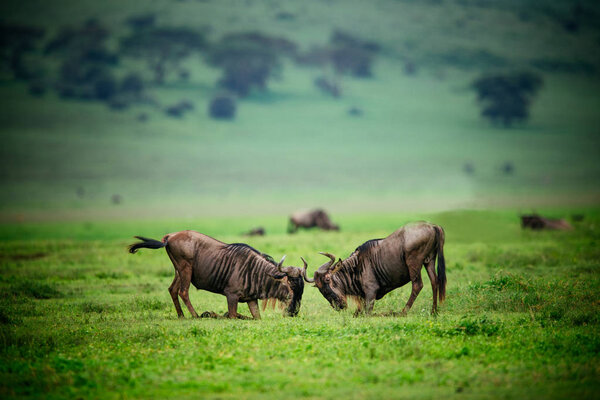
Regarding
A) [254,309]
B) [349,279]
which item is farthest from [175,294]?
[349,279]

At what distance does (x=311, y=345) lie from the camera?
1084cm

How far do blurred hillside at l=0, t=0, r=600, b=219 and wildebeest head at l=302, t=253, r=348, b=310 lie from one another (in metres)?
58.3

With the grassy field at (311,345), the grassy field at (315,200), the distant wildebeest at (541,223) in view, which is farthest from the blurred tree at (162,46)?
the grassy field at (311,345)

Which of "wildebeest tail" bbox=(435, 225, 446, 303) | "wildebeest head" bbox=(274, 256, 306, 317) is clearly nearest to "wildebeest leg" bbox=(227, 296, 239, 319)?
"wildebeest head" bbox=(274, 256, 306, 317)

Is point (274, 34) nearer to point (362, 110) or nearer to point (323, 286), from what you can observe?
point (362, 110)

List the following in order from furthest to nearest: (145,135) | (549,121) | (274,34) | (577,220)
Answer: (274,34) < (549,121) < (145,135) < (577,220)

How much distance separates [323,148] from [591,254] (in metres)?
90.8

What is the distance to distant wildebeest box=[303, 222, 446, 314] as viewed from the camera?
13.9 m

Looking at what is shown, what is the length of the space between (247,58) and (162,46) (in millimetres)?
21274

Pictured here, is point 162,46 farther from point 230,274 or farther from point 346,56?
point 230,274

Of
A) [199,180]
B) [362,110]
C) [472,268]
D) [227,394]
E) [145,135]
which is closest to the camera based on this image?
[227,394]

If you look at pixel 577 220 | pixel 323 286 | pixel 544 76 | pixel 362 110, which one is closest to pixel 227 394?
pixel 323 286

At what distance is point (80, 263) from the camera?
81.6 ft

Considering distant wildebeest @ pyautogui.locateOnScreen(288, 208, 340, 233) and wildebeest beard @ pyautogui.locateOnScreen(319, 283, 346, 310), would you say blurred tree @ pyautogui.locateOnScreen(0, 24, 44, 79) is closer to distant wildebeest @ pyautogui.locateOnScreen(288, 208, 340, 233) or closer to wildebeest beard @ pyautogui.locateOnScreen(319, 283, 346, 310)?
distant wildebeest @ pyautogui.locateOnScreen(288, 208, 340, 233)
